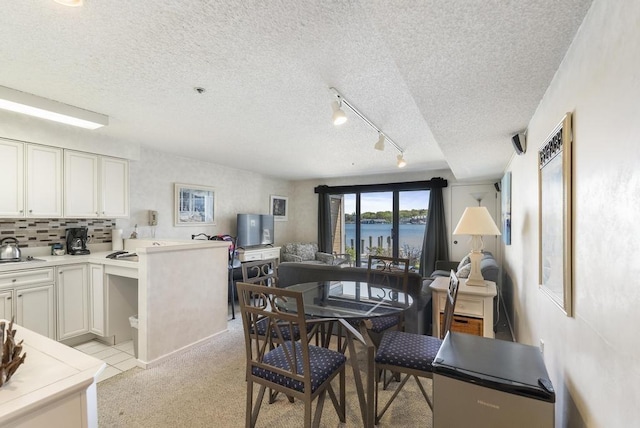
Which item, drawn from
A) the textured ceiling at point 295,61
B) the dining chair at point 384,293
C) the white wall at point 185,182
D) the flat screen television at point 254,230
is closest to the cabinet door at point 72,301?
the white wall at point 185,182

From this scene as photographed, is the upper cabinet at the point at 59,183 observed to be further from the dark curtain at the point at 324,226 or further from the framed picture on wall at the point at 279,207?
the dark curtain at the point at 324,226

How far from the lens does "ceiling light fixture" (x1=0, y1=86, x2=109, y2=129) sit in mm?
2455

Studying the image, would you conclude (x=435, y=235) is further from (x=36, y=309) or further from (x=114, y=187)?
(x=36, y=309)

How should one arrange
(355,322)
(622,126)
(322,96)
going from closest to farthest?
(622,126) → (355,322) → (322,96)

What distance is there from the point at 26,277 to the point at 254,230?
356 centimetres

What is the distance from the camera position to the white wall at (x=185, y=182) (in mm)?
4270

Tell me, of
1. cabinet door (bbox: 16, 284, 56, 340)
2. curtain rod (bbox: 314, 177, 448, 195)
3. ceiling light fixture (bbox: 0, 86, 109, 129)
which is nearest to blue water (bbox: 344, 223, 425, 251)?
curtain rod (bbox: 314, 177, 448, 195)

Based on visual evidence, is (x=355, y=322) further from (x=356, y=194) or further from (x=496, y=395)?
(x=356, y=194)

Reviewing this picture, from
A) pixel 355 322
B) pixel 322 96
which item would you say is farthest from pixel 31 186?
pixel 355 322

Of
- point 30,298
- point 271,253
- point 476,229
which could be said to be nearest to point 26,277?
point 30,298

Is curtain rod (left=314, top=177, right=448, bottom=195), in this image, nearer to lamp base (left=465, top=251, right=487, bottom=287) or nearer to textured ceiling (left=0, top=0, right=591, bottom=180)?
textured ceiling (left=0, top=0, right=591, bottom=180)

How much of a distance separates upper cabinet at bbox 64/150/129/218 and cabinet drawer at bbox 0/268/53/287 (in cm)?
66

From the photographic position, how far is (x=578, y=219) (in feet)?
4.04

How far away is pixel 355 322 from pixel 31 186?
358cm
